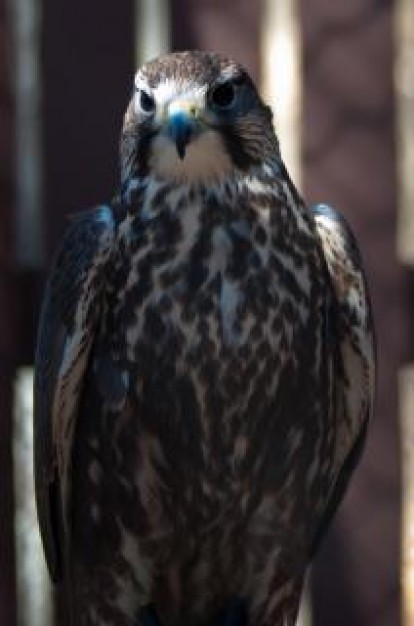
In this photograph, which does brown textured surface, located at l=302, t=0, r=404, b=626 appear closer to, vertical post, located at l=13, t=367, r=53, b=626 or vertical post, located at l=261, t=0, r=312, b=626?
vertical post, located at l=261, t=0, r=312, b=626

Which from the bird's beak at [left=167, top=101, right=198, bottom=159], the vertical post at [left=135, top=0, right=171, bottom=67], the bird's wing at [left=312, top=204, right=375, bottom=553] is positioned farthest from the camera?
the vertical post at [left=135, top=0, right=171, bottom=67]

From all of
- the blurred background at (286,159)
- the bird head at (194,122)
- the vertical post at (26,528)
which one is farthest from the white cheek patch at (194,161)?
the vertical post at (26,528)

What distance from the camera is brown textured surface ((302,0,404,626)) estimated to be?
332 centimetres

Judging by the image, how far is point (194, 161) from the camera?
9.09 ft

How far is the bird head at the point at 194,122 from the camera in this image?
8.82 ft

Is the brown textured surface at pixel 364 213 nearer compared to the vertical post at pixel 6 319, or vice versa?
the vertical post at pixel 6 319

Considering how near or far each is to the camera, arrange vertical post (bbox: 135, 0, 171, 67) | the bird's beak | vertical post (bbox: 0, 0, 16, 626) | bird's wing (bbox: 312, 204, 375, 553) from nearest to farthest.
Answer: the bird's beak
bird's wing (bbox: 312, 204, 375, 553)
vertical post (bbox: 0, 0, 16, 626)
vertical post (bbox: 135, 0, 171, 67)

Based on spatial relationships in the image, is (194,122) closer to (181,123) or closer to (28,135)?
(181,123)

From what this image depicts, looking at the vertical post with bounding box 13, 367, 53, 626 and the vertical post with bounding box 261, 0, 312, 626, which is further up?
the vertical post with bounding box 261, 0, 312, 626

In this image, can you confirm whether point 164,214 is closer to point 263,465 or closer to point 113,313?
point 113,313

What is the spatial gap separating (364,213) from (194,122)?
2.36 ft

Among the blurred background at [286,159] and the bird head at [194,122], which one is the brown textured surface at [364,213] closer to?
the blurred background at [286,159]

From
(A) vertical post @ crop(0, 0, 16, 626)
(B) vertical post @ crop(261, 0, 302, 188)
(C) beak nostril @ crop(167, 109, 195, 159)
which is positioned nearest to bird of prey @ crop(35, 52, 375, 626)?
(C) beak nostril @ crop(167, 109, 195, 159)

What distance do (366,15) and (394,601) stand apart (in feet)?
3.42
